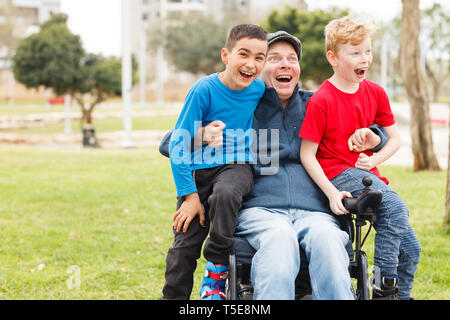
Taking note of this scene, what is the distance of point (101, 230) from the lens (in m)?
5.96

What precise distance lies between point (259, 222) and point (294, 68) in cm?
94

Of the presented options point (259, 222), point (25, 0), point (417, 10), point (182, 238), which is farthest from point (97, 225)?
point (25, 0)

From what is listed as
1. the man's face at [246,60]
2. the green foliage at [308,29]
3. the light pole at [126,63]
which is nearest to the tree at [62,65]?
the light pole at [126,63]

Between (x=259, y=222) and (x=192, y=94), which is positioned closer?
(x=259, y=222)

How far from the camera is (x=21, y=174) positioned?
9648 mm

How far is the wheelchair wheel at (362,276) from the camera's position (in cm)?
246

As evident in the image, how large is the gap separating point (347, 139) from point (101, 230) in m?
3.87

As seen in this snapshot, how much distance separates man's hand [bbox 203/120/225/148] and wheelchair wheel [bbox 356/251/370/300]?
885 millimetres

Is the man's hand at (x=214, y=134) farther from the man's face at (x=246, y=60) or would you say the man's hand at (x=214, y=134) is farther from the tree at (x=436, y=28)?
the tree at (x=436, y=28)

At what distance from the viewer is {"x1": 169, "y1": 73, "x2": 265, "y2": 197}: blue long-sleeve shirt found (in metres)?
2.77

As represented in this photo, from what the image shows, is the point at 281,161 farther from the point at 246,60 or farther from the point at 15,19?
the point at 15,19

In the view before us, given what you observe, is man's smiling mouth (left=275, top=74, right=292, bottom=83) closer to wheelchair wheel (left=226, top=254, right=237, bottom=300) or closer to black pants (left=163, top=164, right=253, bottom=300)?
black pants (left=163, top=164, right=253, bottom=300)

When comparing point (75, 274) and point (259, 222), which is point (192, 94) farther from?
point (75, 274)

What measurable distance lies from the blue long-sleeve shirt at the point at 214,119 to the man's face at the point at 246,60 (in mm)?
91
